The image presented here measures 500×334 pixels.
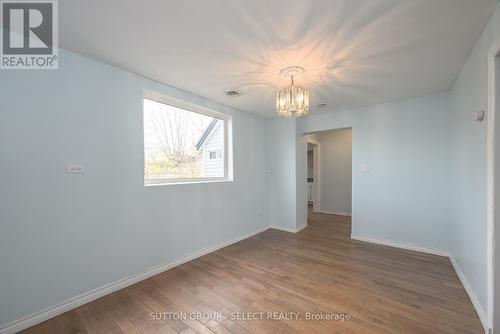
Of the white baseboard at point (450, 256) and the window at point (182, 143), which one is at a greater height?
the window at point (182, 143)

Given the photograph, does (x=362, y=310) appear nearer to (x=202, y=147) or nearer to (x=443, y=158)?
(x=443, y=158)

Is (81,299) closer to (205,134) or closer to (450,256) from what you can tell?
(205,134)

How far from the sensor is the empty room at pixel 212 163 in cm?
155

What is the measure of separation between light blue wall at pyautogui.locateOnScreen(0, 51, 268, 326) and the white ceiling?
1.33 feet

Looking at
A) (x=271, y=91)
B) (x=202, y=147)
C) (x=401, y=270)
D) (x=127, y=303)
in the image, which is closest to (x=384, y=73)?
(x=271, y=91)

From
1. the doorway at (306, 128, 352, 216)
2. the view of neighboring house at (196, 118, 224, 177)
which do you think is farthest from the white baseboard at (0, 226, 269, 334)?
the doorway at (306, 128, 352, 216)

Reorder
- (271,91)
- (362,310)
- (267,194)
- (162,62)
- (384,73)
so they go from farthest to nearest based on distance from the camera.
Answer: (267,194) < (271,91) < (384,73) < (162,62) < (362,310)

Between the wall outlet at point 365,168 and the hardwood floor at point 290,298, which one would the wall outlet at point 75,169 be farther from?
the wall outlet at point 365,168

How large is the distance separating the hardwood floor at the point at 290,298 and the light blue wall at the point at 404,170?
46 cm

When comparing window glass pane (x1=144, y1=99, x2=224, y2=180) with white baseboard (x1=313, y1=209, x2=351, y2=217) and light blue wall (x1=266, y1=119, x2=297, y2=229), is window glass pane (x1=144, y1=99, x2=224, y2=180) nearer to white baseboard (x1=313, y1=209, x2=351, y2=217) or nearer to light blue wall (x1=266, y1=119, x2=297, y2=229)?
light blue wall (x1=266, y1=119, x2=297, y2=229)

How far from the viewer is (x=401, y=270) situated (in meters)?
2.58

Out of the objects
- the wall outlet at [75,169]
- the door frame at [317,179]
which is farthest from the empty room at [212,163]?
the door frame at [317,179]

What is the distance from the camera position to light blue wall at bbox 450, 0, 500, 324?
165cm

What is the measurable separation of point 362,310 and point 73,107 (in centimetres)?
327
